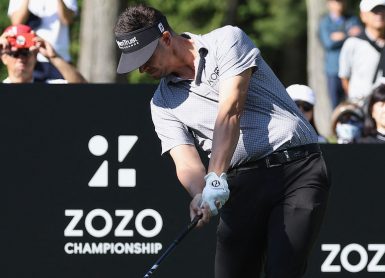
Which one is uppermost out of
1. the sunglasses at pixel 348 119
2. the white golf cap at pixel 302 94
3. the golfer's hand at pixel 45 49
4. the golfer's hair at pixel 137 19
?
the golfer's hand at pixel 45 49

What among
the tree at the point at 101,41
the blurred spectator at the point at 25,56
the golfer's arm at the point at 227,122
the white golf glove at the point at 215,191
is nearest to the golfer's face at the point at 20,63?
the blurred spectator at the point at 25,56

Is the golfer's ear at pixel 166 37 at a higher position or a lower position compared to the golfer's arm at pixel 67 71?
lower

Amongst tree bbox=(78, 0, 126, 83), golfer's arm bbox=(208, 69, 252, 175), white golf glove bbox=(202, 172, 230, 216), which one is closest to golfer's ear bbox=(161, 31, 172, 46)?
golfer's arm bbox=(208, 69, 252, 175)

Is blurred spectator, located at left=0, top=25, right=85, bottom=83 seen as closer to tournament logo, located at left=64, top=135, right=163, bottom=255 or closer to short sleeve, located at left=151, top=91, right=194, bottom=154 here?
tournament logo, located at left=64, top=135, right=163, bottom=255

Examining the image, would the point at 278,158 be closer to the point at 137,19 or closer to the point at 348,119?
the point at 137,19

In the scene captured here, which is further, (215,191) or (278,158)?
(278,158)

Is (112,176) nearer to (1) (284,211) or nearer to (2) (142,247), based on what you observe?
(2) (142,247)

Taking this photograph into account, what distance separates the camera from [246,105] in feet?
20.5

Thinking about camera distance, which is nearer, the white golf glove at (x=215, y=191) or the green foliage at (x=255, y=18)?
the white golf glove at (x=215, y=191)

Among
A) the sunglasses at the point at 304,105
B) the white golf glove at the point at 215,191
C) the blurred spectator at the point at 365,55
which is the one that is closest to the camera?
the white golf glove at the point at 215,191

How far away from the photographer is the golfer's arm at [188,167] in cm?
630

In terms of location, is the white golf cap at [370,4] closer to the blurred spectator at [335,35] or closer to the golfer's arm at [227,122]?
the blurred spectator at [335,35]

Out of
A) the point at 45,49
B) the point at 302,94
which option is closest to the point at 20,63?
the point at 45,49

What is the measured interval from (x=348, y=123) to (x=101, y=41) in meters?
2.29
